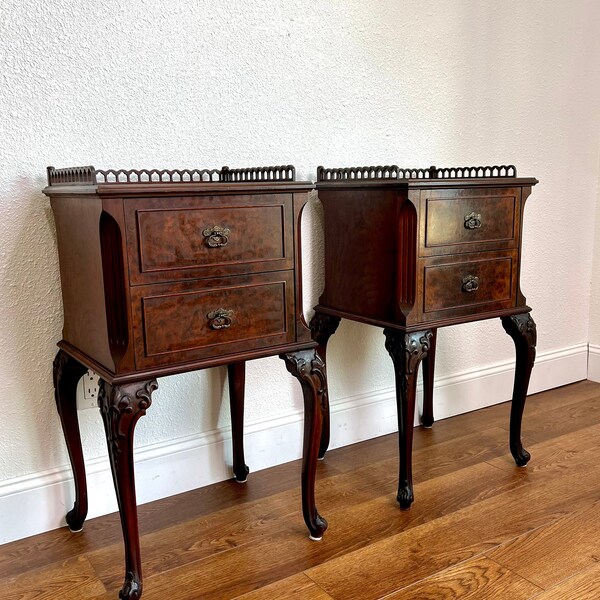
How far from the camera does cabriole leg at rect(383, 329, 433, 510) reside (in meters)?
1.72

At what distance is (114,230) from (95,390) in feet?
1.99

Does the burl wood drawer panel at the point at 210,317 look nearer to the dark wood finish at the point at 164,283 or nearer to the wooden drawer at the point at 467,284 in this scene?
the dark wood finish at the point at 164,283

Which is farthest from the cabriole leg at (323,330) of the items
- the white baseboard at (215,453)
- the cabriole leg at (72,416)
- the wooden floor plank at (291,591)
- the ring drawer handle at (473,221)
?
the cabriole leg at (72,416)

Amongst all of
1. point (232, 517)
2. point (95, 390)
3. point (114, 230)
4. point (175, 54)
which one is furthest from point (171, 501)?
point (175, 54)

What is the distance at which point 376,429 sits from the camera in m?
2.28

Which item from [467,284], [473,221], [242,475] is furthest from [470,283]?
[242,475]

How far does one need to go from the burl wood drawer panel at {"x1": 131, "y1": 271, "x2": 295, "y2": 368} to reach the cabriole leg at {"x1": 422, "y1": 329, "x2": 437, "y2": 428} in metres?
0.90

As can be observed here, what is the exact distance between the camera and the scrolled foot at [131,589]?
4.56 feet

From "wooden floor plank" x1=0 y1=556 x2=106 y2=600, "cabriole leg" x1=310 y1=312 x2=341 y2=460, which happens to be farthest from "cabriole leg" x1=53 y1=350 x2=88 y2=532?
"cabriole leg" x1=310 y1=312 x2=341 y2=460

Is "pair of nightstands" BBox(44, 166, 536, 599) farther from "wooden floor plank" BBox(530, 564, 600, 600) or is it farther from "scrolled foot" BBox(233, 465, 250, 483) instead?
"wooden floor plank" BBox(530, 564, 600, 600)

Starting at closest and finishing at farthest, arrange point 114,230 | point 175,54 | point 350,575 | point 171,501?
1. point 114,230
2. point 350,575
3. point 175,54
4. point 171,501

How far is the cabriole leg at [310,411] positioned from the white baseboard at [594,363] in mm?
1711

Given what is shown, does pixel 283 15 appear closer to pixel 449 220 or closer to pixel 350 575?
pixel 449 220

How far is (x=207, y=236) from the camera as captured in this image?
54.8 inches
